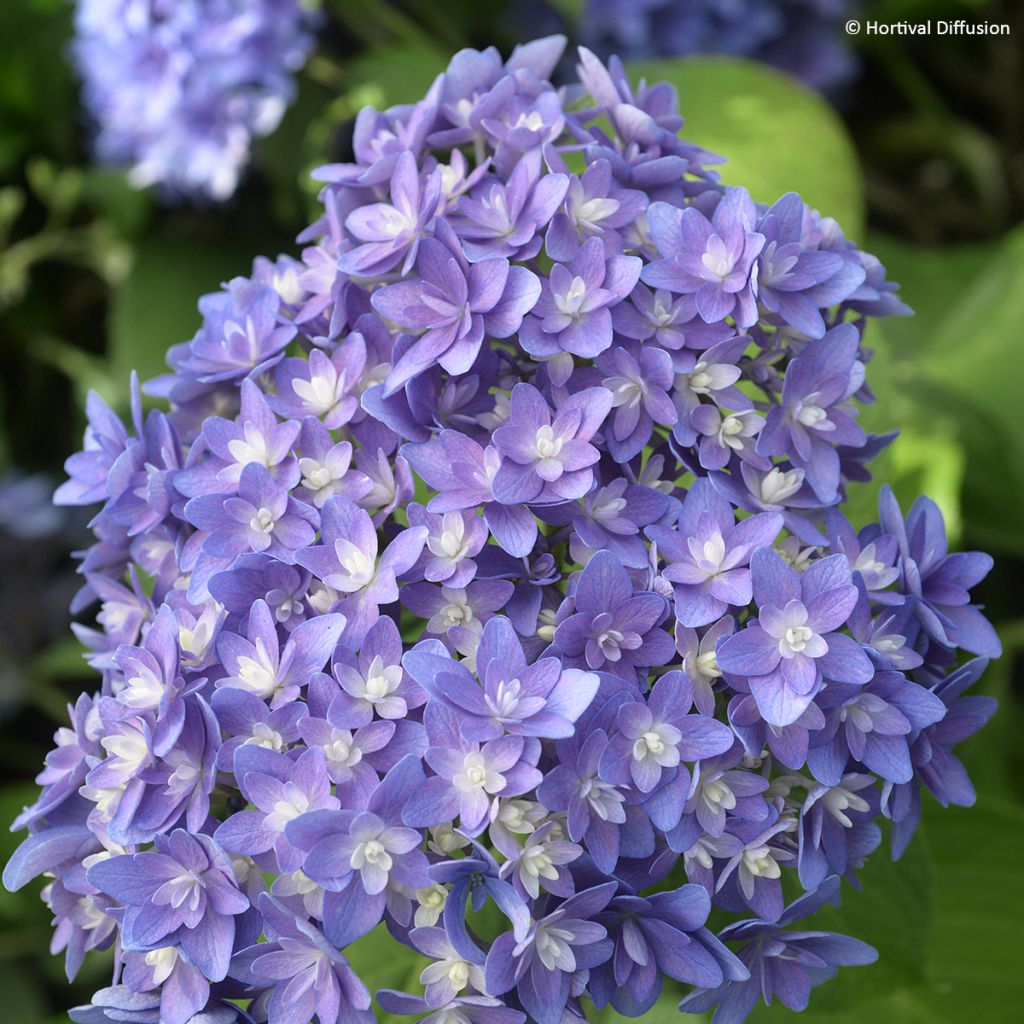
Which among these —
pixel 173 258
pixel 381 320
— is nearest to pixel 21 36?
pixel 173 258

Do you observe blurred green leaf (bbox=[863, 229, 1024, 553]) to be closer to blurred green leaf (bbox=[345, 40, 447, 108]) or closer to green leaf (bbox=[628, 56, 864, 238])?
green leaf (bbox=[628, 56, 864, 238])

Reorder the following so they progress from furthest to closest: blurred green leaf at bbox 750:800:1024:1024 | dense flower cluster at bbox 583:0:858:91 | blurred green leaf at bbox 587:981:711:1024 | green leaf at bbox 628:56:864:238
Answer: dense flower cluster at bbox 583:0:858:91
green leaf at bbox 628:56:864:238
blurred green leaf at bbox 750:800:1024:1024
blurred green leaf at bbox 587:981:711:1024

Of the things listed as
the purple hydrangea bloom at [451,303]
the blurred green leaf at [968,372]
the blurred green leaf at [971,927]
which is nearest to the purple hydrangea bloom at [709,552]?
the purple hydrangea bloom at [451,303]

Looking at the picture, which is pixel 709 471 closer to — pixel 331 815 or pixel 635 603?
pixel 635 603

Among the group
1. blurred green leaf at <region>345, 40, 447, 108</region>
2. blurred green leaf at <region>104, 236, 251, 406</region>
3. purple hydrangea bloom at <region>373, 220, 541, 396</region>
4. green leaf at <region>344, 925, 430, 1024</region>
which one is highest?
purple hydrangea bloom at <region>373, 220, 541, 396</region>

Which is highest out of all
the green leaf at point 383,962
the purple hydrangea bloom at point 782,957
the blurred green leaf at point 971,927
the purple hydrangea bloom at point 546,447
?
the purple hydrangea bloom at point 546,447

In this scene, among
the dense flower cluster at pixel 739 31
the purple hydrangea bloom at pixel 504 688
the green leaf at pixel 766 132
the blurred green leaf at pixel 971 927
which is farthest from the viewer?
the dense flower cluster at pixel 739 31

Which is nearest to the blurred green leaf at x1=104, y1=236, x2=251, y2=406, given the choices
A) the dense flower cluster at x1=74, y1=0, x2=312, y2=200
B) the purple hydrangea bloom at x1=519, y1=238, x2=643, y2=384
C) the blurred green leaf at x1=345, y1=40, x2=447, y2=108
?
the dense flower cluster at x1=74, y1=0, x2=312, y2=200

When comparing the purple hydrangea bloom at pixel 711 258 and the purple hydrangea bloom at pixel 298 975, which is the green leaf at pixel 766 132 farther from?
the purple hydrangea bloom at pixel 298 975
